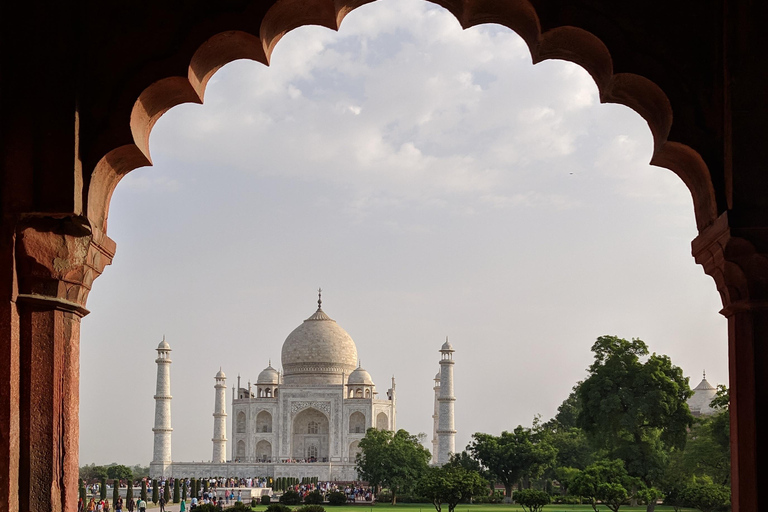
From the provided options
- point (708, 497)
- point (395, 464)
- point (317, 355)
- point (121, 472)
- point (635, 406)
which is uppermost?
point (317, 355)

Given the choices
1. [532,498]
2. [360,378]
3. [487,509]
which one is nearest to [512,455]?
[487,509]

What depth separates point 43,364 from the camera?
12.2 ft

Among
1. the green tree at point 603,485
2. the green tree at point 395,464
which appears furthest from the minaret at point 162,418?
the green tree at point 603,485

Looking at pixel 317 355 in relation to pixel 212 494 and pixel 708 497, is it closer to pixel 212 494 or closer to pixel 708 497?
pixel 212 494

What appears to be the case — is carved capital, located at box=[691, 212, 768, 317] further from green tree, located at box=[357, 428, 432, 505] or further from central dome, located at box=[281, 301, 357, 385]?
central dome, located at box=[281, 301, 357, 385]

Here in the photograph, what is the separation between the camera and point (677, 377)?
85.2 feet

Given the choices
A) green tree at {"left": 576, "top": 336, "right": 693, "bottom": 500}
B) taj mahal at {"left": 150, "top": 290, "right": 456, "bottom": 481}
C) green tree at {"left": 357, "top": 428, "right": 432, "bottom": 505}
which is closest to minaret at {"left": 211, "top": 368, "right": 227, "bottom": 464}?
taj mahal at {"left": 150, "top": 290, "right": 456, "bottom": 481}

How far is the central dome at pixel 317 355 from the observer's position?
51.4 m

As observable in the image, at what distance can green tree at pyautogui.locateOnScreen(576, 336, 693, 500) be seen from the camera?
25.2 metres

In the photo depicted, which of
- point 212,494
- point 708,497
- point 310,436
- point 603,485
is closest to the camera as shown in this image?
point 708,497

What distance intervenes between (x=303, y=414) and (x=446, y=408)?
776cm

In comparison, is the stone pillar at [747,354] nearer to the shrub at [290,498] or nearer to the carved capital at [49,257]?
the carved capital at [49,257]

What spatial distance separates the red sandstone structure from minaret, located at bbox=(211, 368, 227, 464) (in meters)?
48.0

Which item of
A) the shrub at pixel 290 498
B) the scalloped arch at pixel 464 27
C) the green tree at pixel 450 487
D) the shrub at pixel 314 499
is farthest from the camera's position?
the shrub at pixel 290 498
